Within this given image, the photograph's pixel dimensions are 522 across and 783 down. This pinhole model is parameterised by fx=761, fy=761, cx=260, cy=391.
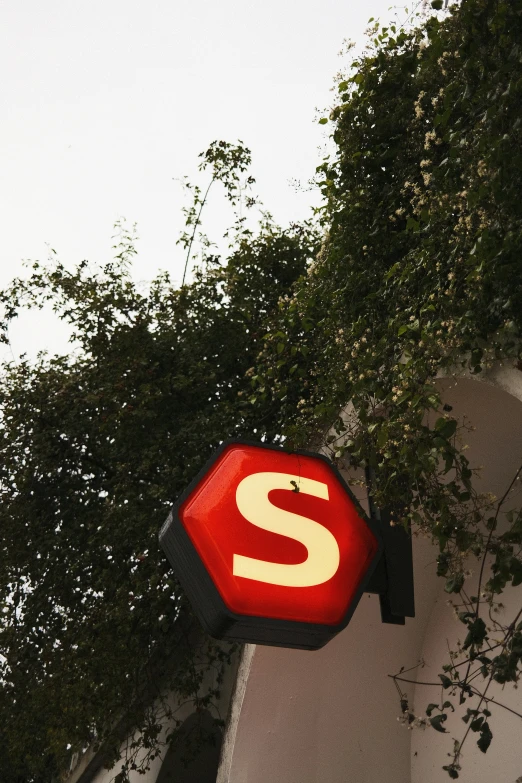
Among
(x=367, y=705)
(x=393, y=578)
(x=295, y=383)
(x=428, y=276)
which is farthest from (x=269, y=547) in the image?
(x=295, y=383)

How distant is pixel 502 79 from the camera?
11.4ft

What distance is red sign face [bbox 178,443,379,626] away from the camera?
3154mm

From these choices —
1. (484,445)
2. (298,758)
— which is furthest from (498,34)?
(298,758)

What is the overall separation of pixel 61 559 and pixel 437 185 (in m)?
4.87

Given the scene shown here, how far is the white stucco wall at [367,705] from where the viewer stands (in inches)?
186

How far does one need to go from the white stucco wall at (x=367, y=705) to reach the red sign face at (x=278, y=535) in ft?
4.39

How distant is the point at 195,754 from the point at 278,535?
380 centimetres

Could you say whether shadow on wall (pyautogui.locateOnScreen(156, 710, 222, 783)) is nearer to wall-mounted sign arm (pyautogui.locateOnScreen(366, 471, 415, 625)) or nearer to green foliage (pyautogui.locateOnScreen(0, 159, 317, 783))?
green foliage (pyautogui.locateOnScreen(0, 159, 317, 783))

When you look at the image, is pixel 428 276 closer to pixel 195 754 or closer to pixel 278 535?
pixel 278 535

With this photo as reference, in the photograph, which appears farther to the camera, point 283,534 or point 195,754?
point 195,754

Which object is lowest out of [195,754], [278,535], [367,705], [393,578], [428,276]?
[195,754]

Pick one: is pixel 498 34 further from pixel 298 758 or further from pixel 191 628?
pixel 191 628

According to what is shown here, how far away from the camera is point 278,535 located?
3.32 m

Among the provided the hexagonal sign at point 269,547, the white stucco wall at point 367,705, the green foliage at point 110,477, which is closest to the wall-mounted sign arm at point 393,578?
the hexagonal sign at point 269,547
